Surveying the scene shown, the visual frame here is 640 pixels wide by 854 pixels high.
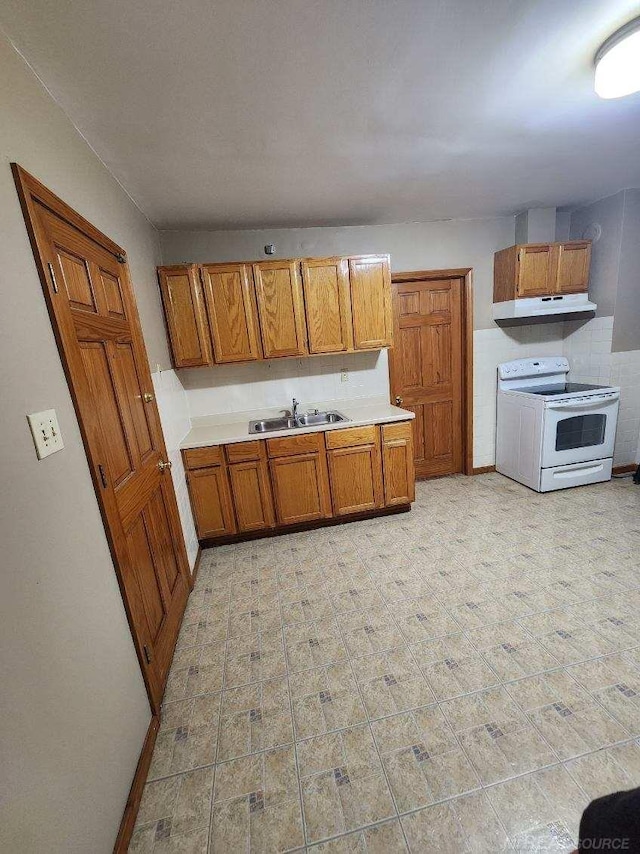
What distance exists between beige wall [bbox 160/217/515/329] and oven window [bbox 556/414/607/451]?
119cm

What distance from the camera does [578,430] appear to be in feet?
10.1

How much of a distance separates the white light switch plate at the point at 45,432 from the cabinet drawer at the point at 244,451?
153 centimetres

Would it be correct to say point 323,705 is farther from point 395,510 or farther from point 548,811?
point 395,510

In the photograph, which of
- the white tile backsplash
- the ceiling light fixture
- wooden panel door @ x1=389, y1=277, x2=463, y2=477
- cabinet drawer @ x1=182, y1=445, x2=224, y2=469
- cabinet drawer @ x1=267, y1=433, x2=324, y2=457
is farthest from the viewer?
wooden panel door @ x1=389, y1=277, x2=463, y2=477

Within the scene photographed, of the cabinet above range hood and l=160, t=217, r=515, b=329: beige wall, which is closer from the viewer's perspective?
l=160, t=217, r=515, b=329: beige wall

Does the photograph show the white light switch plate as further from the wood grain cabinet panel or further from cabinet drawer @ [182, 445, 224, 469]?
the wood grain cabinet panel

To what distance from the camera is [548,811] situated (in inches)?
41.9

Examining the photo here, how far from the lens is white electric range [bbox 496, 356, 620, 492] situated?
2.99 m

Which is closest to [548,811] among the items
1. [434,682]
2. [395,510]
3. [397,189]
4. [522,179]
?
[434,682]

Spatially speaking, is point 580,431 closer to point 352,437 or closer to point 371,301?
point 352,437

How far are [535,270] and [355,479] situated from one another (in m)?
2.48

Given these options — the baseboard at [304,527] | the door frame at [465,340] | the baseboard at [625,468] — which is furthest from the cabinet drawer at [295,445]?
the baseboard at [625,468]

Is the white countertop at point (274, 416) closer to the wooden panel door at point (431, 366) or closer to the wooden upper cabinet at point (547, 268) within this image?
the wooden panel door at point (431, 366)

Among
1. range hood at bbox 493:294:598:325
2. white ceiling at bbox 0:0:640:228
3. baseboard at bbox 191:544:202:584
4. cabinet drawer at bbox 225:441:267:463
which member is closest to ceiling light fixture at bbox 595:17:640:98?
white ceiling at bbox 0:0:640:228
